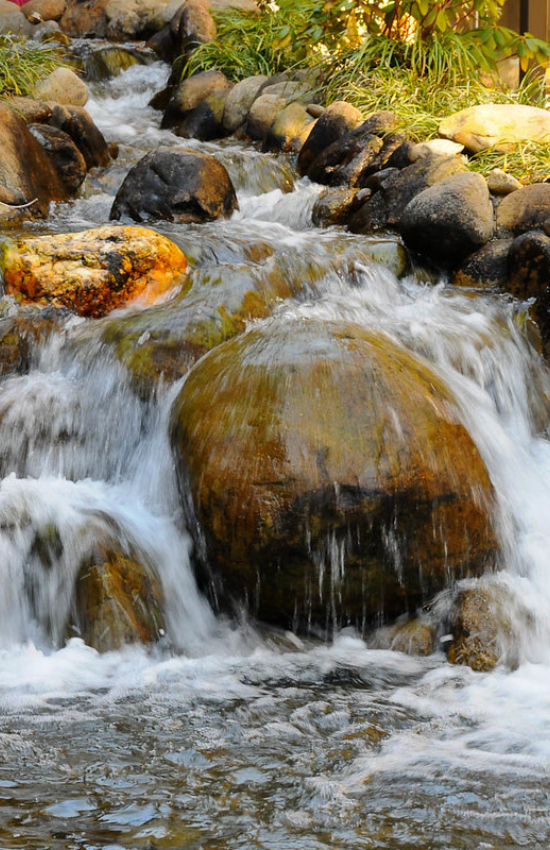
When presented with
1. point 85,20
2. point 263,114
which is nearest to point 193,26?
point 263,114

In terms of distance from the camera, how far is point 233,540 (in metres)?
3.70

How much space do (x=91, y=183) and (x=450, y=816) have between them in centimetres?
718

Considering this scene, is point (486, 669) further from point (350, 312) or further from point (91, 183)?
point (91, 183)

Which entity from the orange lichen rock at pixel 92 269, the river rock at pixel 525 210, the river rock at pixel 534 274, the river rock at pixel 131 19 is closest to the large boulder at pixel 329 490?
the orange lichen rock at pixel 92 269

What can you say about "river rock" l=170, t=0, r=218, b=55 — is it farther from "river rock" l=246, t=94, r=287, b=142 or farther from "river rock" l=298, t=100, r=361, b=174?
"river rock" l=298, t=100, r=361, b=174

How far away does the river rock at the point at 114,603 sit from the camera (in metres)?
3.47

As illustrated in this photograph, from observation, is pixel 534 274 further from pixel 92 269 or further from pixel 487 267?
pixel 92 269

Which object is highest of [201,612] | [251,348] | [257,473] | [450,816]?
[251,348]

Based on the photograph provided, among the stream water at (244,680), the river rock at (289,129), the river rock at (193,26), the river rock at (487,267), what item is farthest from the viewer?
the river rock at (193,26)

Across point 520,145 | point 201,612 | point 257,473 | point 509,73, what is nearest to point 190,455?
point 257,473

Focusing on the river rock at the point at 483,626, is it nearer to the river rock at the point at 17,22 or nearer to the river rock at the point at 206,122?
the river rock at the point at 206,122

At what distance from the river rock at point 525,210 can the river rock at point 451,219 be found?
4.5 inches

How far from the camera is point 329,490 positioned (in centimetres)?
364

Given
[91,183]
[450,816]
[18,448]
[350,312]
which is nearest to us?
[450,816]
